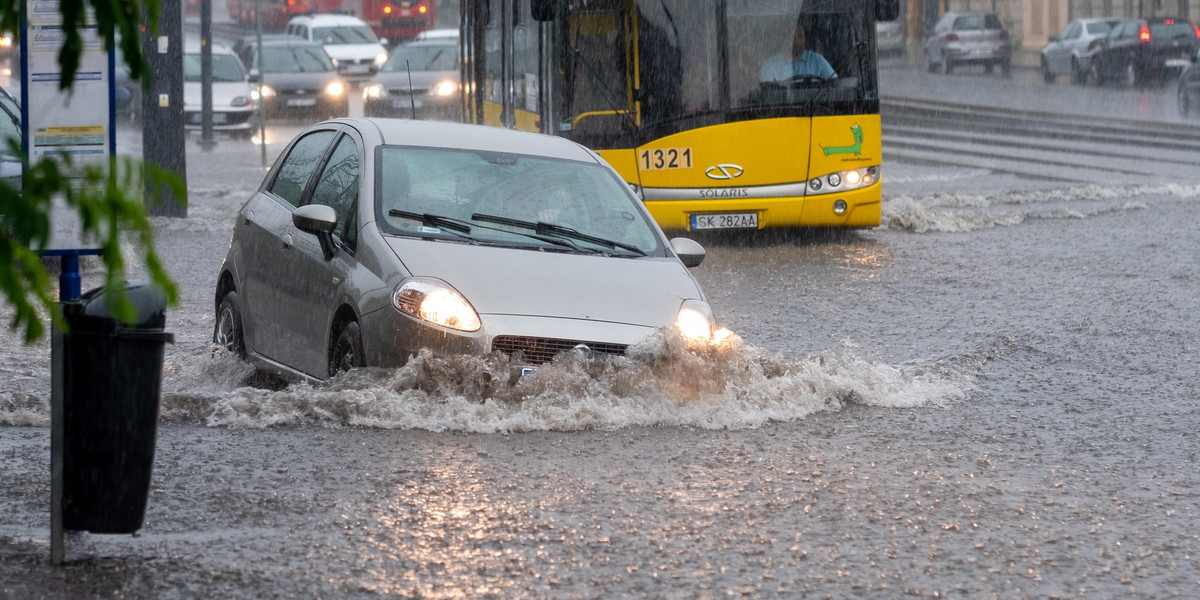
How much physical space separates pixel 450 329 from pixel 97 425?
2.39 meters

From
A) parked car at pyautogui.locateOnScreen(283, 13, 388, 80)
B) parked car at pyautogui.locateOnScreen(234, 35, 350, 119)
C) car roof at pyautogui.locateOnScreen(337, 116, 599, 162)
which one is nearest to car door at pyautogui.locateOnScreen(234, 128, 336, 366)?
car roof at pyautogui.locateOnScreen(337, 116, 599, 162)

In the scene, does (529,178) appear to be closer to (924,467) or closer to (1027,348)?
(924,467)

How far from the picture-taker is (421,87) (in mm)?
31438

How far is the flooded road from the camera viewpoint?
17.0 feet

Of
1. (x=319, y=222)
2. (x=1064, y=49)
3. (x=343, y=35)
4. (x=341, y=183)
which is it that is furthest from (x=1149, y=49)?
(x=319, y=222)

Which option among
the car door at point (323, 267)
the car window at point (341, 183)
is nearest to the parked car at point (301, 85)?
the car window at point (341, 183)

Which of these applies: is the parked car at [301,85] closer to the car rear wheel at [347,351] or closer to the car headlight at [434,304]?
the car rear wheel at [347,351]

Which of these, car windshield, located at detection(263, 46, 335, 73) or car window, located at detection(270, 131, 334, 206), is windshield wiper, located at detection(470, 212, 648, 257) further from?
car windshield, located at detection(263, 46, 335, 73)

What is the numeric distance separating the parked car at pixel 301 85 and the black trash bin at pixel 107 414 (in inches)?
1146

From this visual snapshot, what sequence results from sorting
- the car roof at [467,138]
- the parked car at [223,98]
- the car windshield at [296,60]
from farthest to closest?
the car windshield at [296,60]
the parked car at [223,98]
the car roof at [467,138]

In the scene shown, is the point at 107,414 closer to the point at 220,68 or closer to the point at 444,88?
the point at 444,88

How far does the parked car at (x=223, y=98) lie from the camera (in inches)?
1195

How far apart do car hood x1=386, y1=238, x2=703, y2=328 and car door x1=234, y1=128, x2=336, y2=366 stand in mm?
929

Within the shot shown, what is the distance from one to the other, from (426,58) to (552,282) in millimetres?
25511
